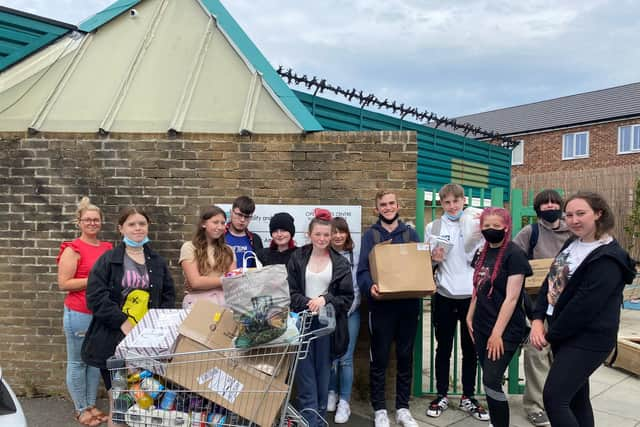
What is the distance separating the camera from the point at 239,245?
4.05 meters

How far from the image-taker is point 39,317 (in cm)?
463

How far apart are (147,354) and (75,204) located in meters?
2.64

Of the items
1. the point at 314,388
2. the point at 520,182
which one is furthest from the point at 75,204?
the point at 520,182

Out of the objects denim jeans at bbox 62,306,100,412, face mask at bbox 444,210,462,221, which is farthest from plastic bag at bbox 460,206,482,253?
denim jeans at bbox 62,306,100,412

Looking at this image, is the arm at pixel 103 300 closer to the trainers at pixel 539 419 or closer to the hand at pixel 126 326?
the hand at pixel 126 326

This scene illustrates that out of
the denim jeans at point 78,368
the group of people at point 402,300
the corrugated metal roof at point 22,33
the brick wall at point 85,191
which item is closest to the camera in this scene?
the group of people at point 402,300

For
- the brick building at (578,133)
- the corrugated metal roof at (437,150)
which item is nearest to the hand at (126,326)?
the corrugated metal roof at (437,150)

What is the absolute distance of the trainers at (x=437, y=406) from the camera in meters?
4.25

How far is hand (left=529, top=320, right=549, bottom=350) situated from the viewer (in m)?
3.02

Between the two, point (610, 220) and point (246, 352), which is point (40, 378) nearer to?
point (246, 352)

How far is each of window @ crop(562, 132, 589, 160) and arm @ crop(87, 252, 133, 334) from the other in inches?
1034

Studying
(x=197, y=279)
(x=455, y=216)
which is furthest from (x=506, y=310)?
(x=197, y=279)

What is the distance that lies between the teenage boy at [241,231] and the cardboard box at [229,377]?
1401mm

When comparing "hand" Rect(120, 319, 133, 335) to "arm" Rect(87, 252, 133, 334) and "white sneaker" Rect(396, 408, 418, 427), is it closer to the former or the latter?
"arm" Rect(87, 252, 133, 334)
